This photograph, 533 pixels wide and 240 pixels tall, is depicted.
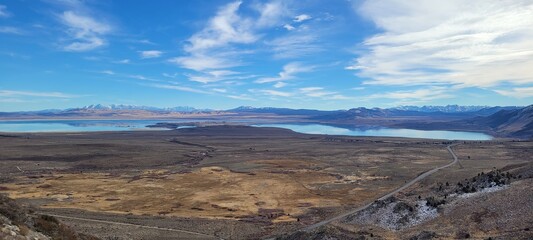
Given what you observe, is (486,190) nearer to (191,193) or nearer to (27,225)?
(27,225)

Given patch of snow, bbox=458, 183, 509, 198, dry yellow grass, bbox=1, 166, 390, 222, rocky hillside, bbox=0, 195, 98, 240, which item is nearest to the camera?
rocky hillside, bbox=0, 195, 98, 240

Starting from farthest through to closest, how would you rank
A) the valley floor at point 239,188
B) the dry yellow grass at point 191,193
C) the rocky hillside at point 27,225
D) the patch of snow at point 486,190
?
1. the dry yellow grass at point 191,193
2. the patch of snow at point 486,190
3. the valley floor at point 239,188
4. the rocky hillside at point 27,225

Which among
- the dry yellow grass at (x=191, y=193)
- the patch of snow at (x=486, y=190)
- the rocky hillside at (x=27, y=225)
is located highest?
the rocky hillside at (x=27, y=225)

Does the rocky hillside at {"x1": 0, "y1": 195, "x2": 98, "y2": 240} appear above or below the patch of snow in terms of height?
above

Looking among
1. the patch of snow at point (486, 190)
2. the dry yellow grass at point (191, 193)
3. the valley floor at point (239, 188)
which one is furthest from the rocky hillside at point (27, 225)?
the patch of snow at point (486, 190)

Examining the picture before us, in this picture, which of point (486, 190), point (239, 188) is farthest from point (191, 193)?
point (486, 190)

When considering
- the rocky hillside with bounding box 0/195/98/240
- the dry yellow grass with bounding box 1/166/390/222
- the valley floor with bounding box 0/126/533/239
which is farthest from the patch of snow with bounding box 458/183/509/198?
the rocky hillside with bounding box 0/195/98/240

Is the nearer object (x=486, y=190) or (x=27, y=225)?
(x=27, y=225)

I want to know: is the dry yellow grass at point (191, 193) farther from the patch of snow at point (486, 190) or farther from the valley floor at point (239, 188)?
the patch of snow at point (486, 190)

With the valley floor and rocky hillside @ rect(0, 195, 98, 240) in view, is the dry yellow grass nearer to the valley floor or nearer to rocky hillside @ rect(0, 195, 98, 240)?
the valley floor

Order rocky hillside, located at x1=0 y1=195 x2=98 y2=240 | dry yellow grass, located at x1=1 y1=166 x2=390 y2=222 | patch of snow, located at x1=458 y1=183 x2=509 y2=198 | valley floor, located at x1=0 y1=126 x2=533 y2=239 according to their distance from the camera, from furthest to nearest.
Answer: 1. dry yellow grass, located at x1=1 y1=166 x2=390 y2=222
2. patch of snow, located at x1=458 y1=183 x2=509 y2=198
3. valley floor, located at x1=0 y1=126 x2=533 y2=239
4. rocky hillside, located at x1=0 y1=195 x2=98 y2=240

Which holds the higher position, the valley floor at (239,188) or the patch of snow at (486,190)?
the patch of snow at (486,190)

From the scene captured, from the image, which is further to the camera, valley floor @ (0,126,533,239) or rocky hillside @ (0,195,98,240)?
valley floor @ (0,126,533,239)
